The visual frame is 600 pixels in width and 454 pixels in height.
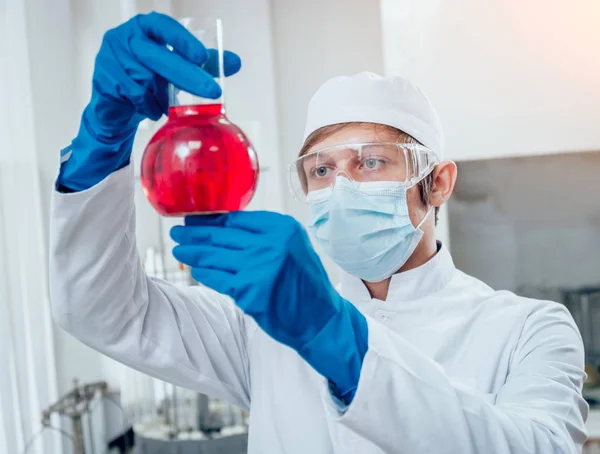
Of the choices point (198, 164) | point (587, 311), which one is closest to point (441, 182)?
point (198, 164)

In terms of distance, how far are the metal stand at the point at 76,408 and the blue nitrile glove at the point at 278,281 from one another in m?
1.49

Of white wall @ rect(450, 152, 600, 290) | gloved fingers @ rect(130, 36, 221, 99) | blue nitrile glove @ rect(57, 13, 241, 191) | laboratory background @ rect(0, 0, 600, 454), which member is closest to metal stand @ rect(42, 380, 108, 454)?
laboratory background @ rect(0, 0, 600, 454)

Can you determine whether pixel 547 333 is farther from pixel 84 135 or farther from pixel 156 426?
pixel 156 426

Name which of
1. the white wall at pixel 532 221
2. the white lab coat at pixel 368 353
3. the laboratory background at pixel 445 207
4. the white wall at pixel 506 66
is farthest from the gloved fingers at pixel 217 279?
the white wall at pixel 532 221

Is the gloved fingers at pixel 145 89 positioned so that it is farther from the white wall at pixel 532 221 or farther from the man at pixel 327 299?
the white wall at pixel 532 221

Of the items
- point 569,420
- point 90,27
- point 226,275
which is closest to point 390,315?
point 569,420

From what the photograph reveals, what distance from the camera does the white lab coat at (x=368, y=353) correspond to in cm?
81

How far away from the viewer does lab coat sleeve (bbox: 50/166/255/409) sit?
984 millimetres

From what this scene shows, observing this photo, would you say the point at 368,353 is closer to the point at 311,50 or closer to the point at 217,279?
the point at 217,279

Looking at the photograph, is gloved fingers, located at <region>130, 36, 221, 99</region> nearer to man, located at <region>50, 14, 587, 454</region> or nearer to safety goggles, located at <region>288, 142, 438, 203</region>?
man, located at <region>50, 14, 587, 454</region>

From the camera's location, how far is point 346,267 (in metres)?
1.27

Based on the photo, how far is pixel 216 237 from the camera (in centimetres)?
77

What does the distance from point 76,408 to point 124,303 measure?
4.33ft

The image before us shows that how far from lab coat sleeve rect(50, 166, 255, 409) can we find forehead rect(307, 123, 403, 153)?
1.26 ft
